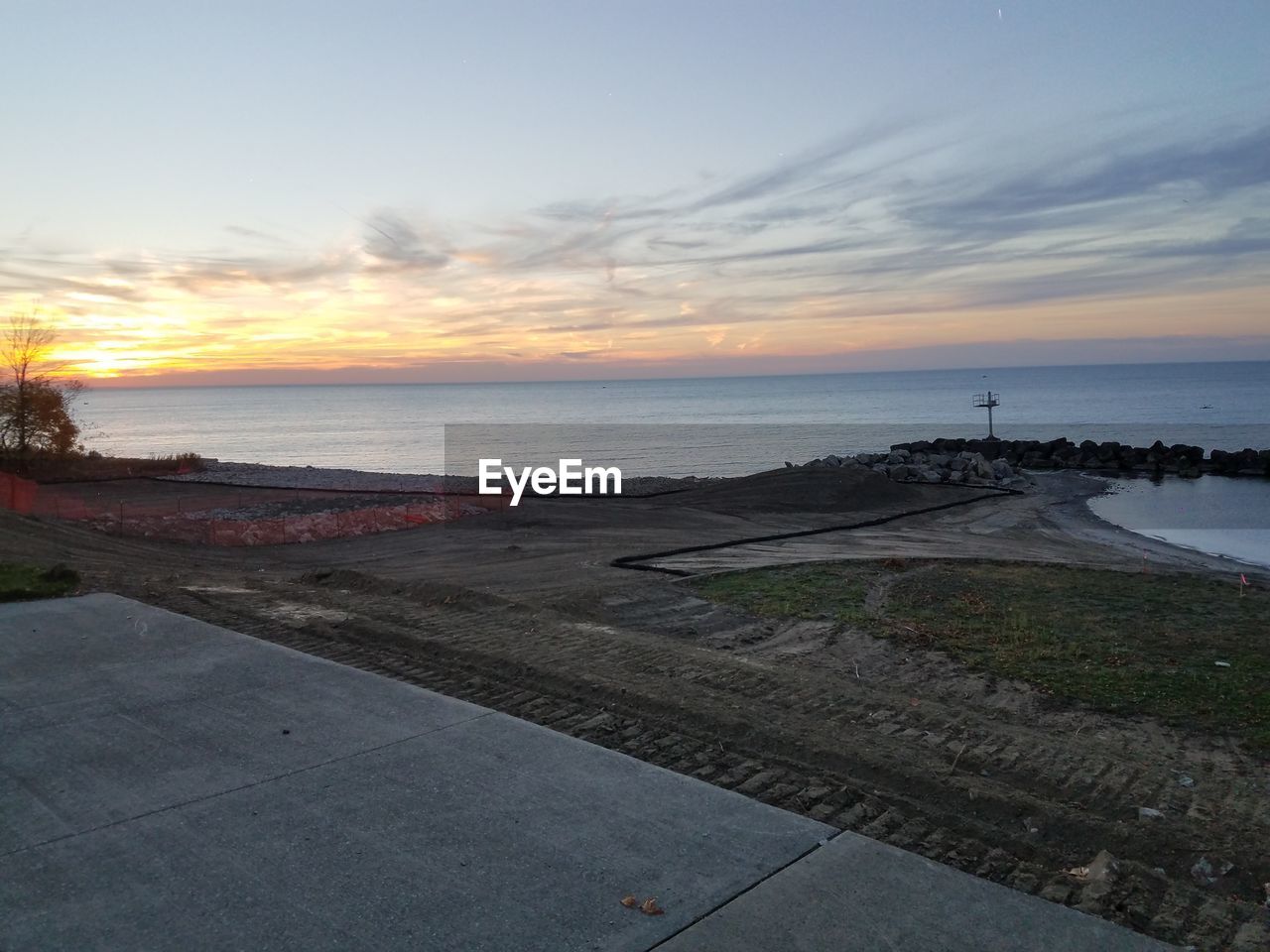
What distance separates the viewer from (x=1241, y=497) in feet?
117

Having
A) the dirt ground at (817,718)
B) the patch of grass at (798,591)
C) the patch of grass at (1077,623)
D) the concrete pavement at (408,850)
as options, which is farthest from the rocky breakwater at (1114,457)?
the concrete pavement at (408,850)

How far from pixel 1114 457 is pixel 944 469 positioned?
14.3 meters

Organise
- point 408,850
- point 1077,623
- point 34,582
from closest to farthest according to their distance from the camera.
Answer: point 408,850, point 1077,623, point 34,582

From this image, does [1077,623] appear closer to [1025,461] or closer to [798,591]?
[798,591]

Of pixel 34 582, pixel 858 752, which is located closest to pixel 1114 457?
pixel 858 752

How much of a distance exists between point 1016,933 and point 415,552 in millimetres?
15938

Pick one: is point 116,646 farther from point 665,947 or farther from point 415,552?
point 415,552

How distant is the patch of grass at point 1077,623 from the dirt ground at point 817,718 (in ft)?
1.56

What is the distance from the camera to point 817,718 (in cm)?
625

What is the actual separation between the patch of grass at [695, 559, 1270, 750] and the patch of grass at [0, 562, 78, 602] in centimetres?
741

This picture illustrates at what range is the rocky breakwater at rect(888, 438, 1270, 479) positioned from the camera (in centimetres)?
4366

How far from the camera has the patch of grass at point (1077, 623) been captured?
279 inches

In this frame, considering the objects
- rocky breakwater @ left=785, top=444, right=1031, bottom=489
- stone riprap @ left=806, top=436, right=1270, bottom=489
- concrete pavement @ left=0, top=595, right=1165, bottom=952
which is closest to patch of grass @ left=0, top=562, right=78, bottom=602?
concrete pavement @ left=0, top=595, right=1165, bottom=952

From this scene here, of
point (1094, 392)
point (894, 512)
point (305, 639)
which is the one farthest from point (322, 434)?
point (1094, 392)
